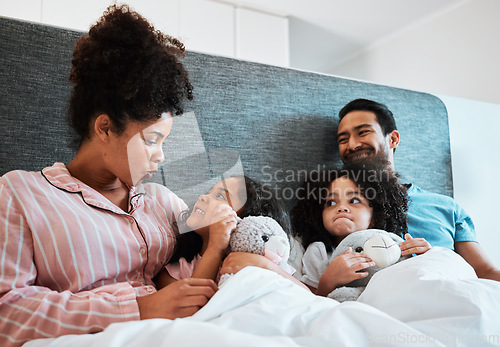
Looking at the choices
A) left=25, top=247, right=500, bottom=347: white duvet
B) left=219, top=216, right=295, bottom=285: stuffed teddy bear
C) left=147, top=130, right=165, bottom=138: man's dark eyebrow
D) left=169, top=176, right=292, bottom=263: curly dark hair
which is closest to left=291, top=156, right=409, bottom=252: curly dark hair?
left=169, top=176, right=292, bottom=263: curly dark hair

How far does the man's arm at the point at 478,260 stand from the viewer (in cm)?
135

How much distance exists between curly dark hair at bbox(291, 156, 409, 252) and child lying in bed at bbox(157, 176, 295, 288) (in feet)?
0.54

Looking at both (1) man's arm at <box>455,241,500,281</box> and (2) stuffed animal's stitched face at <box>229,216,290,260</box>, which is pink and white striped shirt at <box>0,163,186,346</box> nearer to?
(2) stuffed animal's stitched face at <box>229,216,290,260</box>

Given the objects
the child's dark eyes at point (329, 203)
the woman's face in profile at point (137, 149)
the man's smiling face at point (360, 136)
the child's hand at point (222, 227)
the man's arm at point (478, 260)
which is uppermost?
the man's smiling face at point (360, 136)

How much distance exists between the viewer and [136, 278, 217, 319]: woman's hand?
76cm

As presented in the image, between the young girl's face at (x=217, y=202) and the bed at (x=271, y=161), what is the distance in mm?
149

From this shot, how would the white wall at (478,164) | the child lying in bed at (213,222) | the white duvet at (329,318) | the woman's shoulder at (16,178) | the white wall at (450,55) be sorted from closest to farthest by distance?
the white duvet at (329,318) → the woman's shoulder at (16,178) → the child lying in bed at (213,222) → the white wall at (478,164) → the white wall at (450,55)

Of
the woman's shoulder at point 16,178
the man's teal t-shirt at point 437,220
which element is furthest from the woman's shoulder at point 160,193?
the man's teal t-shirt at point 437,220

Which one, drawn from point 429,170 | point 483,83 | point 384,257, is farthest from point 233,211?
point 483,83

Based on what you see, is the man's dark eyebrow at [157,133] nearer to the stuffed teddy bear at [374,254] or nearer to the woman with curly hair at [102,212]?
the woman with curly hair at [102,212]

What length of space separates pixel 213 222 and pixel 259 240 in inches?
4.5

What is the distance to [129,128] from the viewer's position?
0.90 metres

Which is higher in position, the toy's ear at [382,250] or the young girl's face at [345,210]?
the young girl's face at [345,210]

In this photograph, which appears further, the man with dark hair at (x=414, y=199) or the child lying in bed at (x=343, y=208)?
the man with dark hair at (x=414, y=199)
